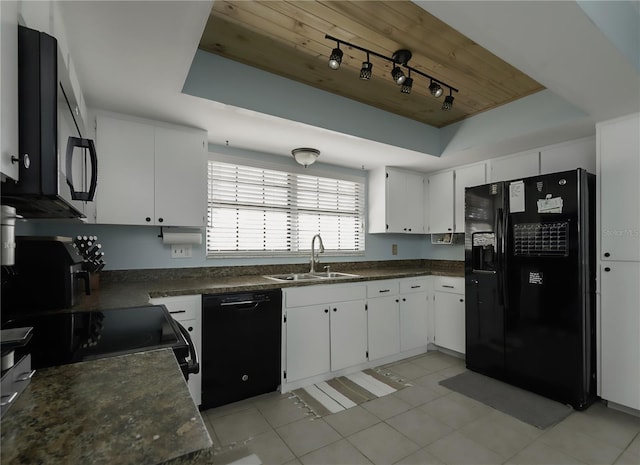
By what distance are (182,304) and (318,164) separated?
2.09 meters

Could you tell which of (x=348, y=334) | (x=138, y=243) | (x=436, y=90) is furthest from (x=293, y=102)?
Answer: (x=348, y=334)

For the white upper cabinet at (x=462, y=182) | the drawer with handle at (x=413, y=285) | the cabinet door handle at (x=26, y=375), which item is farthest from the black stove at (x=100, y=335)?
the white upper cabinet at (x=462, y=182)

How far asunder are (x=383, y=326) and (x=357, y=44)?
2466 millimetres

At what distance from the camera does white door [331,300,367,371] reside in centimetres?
290

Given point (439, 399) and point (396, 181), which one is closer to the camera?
point (439, 399)

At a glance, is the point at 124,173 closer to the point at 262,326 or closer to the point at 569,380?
the point at 262,326

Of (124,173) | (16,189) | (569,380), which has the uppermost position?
(124,173)

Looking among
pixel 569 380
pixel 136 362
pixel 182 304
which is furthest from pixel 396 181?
pixel 136 362

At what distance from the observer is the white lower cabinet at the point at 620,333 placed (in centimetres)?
226

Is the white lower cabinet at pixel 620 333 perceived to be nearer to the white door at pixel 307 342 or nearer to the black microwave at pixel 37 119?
the white door at pixel 307 342

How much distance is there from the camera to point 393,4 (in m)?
1.69

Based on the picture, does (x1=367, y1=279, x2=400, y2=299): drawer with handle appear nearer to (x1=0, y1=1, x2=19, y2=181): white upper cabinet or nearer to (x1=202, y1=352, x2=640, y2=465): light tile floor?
(x1=202, y1=352, x2=640, y2=465): light tile floor

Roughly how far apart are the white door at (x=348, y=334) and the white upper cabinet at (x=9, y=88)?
244cm

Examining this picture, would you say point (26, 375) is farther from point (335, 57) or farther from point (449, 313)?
point (449, 313)
